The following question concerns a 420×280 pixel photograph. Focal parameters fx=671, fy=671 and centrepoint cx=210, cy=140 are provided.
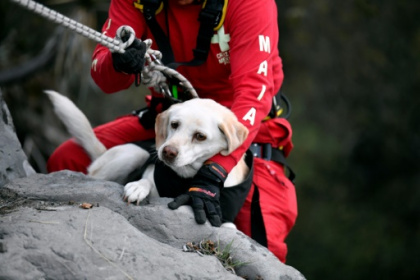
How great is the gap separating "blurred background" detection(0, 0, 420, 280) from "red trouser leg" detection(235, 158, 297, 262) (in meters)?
3.84

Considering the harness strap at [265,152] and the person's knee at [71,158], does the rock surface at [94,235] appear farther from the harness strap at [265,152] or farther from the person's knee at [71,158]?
the harness strap at [265,152]

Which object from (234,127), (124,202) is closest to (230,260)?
(124,202)

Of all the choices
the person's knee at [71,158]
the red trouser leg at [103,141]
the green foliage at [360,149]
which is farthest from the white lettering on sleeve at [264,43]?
the green foliage at [360,149]

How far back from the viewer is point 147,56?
3295 millimetres

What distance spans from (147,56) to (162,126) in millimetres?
354

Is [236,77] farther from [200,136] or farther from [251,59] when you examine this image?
[200,136]

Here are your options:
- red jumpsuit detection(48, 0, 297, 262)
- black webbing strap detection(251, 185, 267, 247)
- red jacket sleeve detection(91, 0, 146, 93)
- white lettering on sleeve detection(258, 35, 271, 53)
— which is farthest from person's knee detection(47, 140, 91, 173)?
white lettering on sleeve detection(258, 35, 271, 53)

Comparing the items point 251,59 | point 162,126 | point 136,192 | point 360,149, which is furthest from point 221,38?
point 360,149

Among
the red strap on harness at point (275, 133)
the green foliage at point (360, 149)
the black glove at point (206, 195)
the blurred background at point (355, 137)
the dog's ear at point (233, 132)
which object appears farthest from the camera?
the green foliage at point (360, 149)

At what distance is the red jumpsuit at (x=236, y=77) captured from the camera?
3.44 metres

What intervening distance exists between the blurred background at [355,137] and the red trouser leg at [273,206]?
384cm

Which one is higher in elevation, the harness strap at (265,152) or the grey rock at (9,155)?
the grey rock at (9,155)

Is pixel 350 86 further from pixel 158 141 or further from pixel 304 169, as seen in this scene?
pixel 158 141

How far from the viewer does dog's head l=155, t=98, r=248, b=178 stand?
3152 millimetres
